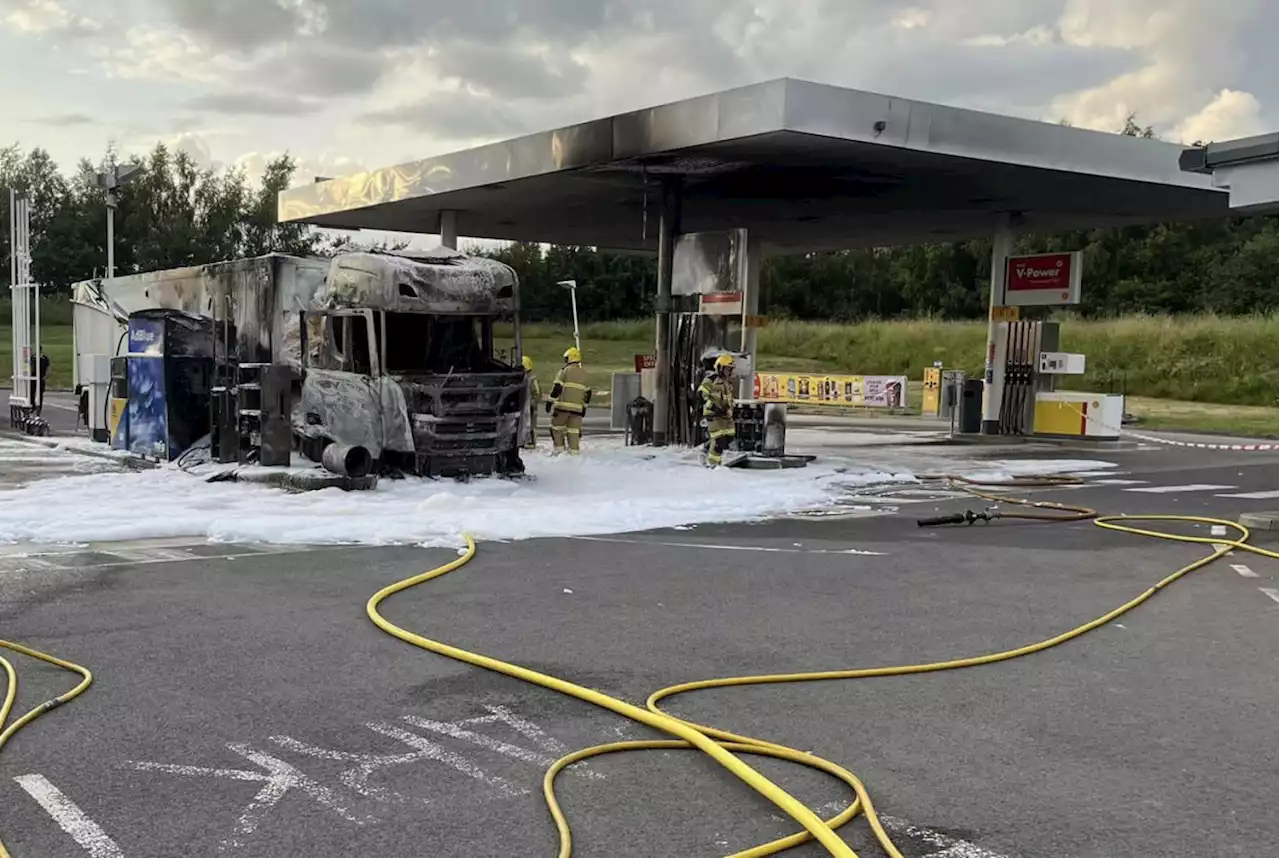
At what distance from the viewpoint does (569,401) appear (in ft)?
56.1

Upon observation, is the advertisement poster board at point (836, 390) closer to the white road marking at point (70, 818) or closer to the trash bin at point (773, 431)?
the trash bin at point (773, 431)

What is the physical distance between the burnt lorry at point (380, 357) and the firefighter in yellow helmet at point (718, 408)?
2883 millimetres

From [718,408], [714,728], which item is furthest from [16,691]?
[718,408]

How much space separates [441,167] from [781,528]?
11.9 meters

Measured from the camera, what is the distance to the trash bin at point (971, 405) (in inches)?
976

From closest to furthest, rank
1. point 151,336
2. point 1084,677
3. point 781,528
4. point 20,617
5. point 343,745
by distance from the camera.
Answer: point 343,745 < point 1084,677 < point 20,617 < point 781,528 < point 151,336

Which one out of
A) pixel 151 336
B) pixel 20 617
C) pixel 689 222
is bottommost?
pixel 20 617

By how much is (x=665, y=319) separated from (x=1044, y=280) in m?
8.77

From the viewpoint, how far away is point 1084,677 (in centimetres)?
614

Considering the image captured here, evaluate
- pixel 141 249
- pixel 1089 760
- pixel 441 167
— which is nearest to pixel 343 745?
pixel 1089 760

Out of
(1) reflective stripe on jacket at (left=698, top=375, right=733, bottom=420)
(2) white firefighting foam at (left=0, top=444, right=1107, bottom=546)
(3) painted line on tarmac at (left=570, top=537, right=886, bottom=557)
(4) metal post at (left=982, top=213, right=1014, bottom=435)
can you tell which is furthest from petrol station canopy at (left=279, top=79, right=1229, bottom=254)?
(3) painted line on tarmac at (left=570, top=537, right=886, bottom=557)

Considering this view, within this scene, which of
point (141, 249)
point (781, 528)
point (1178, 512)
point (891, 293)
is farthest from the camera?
point (891, 293)

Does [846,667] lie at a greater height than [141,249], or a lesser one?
lesser

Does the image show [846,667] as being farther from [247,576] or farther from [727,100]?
[727,100]
